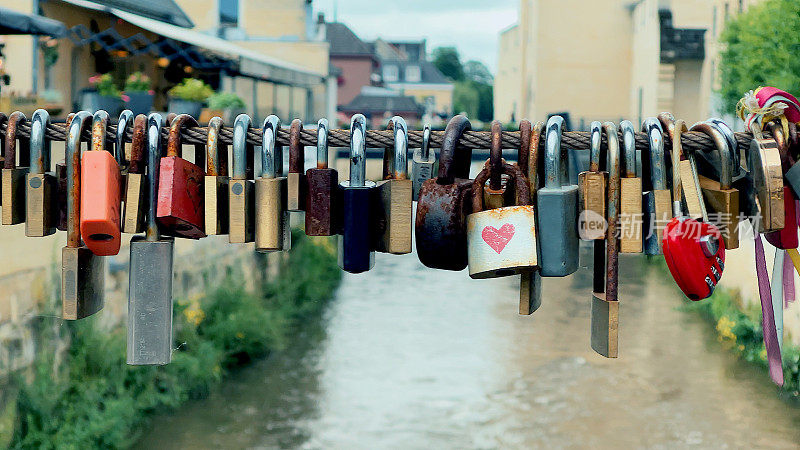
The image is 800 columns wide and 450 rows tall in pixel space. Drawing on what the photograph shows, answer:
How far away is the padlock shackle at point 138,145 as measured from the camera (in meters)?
1.85

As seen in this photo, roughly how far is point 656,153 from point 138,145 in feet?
2.97

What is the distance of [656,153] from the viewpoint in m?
1.83

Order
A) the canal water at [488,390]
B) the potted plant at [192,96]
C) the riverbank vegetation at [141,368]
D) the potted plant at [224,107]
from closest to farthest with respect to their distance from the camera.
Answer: the riverbank vegetation at [141,368]
the canal water at [488,390]
the potted plant at [192,96]
the potted plant at [224,107]

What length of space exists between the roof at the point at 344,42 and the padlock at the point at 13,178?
70.7m

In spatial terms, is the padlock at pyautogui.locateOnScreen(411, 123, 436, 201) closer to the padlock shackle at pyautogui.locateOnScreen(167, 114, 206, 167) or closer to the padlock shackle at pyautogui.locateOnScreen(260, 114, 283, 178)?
the padlock shackle at pyautogui.locateOnScreen(260, 114, 283, 178)

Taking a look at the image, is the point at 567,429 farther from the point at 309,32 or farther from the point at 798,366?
the point at 309,32

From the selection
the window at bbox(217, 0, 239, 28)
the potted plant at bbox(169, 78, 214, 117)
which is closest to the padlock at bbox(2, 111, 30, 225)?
the potted plant at bbox(169, 78, 214, 117)

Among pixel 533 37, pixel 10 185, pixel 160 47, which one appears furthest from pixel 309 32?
pixel 10 185

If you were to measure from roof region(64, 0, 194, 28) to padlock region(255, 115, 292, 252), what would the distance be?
12.6 m

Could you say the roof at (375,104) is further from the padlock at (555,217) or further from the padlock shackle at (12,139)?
the padlock at (555,217)

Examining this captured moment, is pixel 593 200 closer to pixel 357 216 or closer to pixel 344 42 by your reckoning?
pixel 357 216

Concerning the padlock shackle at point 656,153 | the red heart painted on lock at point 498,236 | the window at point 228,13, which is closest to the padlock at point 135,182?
the red heart painted on lock at point 498,236

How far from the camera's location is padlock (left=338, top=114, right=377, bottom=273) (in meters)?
1.84

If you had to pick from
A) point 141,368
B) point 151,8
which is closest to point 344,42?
point 151,8
